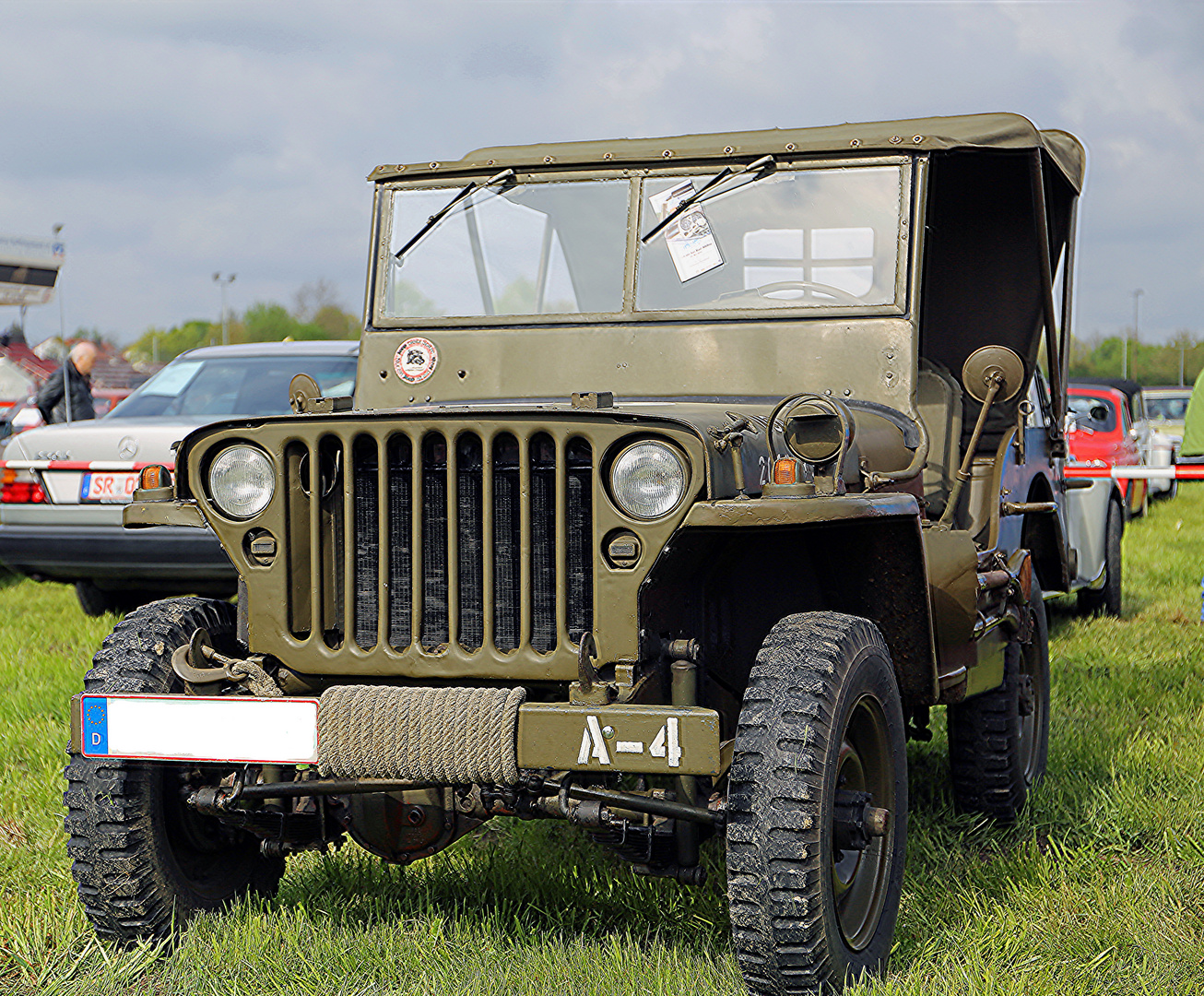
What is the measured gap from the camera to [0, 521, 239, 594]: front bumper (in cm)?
734

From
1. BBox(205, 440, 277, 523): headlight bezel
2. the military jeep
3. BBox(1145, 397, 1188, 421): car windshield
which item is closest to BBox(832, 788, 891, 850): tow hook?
the military jeep

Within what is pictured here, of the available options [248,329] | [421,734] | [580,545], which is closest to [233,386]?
[580,545]

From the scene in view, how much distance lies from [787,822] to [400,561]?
3.38 feet

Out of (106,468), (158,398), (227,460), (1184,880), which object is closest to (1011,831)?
(1184,880)

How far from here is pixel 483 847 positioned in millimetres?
4414

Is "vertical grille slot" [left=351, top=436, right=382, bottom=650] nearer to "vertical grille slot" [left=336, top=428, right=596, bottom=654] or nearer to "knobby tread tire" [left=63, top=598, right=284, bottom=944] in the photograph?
"vertical grille slot" [left=336, top=428, right=596, bottom=654]

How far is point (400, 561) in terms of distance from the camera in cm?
322

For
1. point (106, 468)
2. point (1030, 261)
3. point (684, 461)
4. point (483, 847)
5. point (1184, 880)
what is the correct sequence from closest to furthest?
point (684, 461), point (1184, 880), point (483, 847), point (1030, 261), point (106, 468)

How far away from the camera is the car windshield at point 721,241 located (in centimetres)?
437

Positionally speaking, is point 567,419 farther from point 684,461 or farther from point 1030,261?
point 1030,261

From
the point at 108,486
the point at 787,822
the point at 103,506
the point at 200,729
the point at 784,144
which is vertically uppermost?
the point at 784,144

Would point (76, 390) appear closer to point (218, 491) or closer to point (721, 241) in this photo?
point (721, 241)

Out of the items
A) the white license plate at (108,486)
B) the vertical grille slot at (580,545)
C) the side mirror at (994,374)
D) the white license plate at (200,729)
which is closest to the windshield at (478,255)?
the side mirror at (994,374)

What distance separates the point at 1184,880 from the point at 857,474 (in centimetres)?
147
